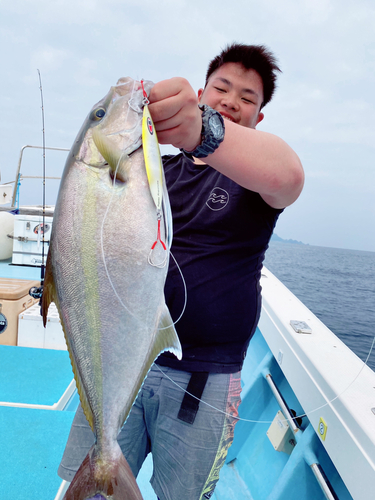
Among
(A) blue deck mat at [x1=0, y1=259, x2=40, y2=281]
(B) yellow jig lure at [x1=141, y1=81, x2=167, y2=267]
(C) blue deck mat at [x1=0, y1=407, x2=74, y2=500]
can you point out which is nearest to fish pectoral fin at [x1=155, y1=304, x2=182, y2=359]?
(B) yellow jig lure at [x1=141, y1=81, x2=167, y2=267]

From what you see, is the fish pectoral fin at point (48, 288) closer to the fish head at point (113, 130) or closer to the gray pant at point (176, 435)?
the fish head at point (113, 130)

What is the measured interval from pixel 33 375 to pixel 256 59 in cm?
279

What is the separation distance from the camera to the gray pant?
4.21ft

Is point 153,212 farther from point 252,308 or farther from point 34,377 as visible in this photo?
point 34,377

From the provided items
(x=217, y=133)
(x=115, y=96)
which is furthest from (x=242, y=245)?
(x=115, y=96)

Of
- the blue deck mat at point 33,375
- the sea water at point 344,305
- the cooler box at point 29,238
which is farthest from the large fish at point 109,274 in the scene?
the cooler box at point 29,238

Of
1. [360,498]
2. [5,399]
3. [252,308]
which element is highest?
[252,308]

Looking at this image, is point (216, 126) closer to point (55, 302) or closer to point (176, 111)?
point (176, 111)

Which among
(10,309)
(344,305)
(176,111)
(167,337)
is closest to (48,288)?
(167,337)

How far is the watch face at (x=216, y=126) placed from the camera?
3.09 ft

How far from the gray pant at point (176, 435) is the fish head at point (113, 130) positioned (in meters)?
0.85

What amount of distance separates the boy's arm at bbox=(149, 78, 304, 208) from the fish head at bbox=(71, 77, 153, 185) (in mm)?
55

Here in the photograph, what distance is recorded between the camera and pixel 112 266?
91 cm

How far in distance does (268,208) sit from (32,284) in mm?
3280
